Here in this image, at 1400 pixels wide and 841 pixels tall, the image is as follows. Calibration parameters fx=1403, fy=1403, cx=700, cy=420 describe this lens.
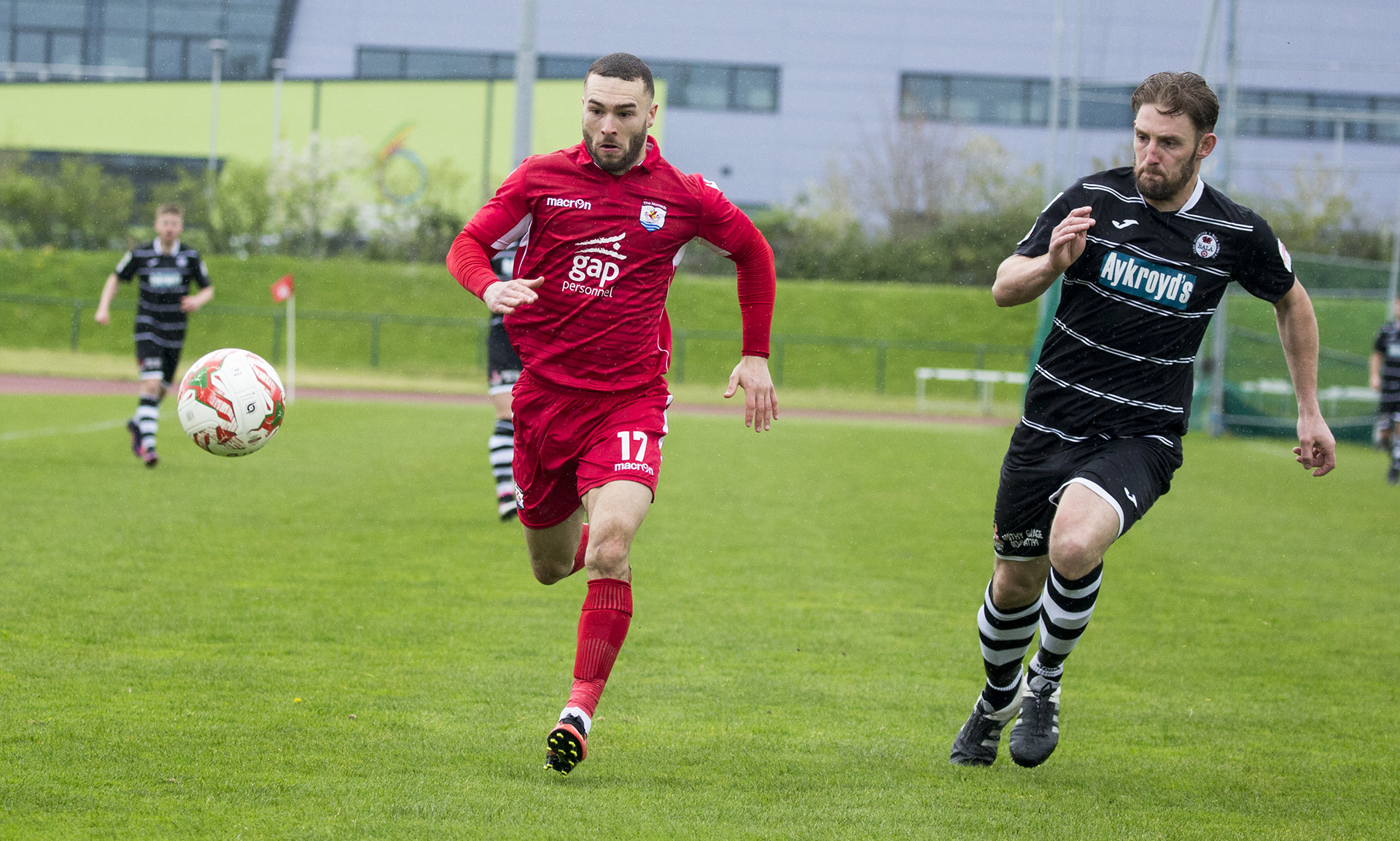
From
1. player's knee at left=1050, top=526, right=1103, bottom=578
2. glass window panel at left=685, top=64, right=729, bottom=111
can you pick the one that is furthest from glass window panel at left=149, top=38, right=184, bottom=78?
player's knee at left=1050, top=526, right=1103, bottom=578

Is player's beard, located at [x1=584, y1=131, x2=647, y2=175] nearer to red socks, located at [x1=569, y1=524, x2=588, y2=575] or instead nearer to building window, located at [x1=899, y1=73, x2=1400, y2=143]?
red socks, located at [x1=569, y1=524, x2=588, y2=575]

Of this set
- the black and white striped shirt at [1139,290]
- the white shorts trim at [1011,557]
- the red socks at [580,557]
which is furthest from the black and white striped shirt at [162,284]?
the black and white striped shirt at [1139,290]

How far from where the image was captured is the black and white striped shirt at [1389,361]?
59.4 ft

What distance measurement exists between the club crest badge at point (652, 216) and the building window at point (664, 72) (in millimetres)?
35870

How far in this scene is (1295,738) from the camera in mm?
4945

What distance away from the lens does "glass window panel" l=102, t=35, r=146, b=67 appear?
41062 millimetres

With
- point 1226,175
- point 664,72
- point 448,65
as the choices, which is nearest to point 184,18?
point 448,65

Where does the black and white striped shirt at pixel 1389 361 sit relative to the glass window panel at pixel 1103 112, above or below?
below

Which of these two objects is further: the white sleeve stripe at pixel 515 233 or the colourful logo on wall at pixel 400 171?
the colourful logo on wall at pixel 400 171

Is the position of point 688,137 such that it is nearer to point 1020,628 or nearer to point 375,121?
point 375,121

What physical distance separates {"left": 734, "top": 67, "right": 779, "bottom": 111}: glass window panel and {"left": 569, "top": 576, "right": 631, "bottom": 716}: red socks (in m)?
37.1

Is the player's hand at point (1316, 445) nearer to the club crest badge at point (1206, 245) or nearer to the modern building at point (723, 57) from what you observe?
the club crest badge at point (1206, 245)

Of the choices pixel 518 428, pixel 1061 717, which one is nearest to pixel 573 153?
pixel 518 428

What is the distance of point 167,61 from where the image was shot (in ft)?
136
